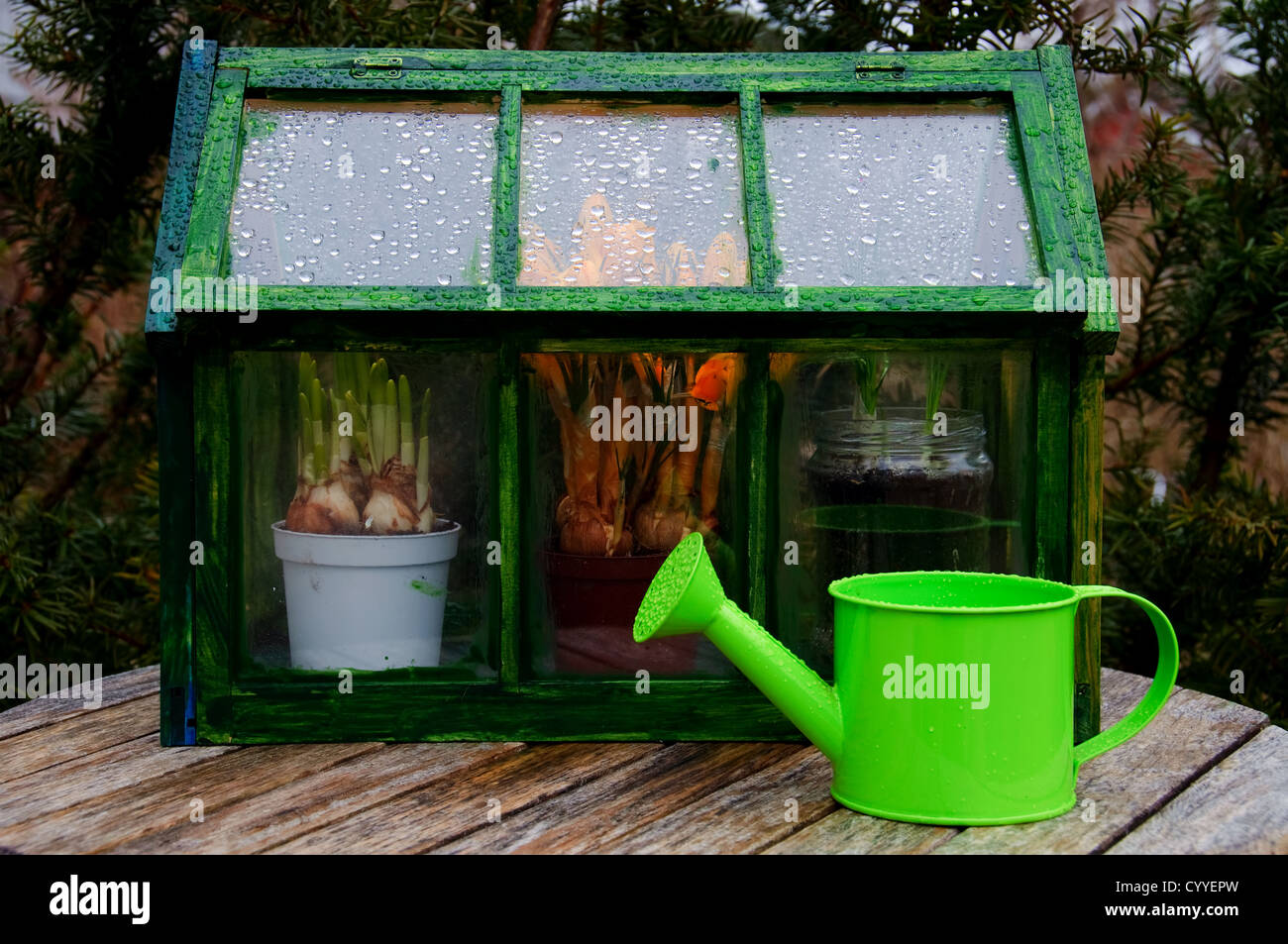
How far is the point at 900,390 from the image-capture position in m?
1.42

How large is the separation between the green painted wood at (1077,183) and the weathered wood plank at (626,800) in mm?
562

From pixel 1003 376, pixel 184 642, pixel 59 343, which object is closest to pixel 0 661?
pixel 59 343

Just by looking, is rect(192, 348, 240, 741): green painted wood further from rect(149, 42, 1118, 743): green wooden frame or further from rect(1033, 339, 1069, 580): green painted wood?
rect(1033, 339, 1069, 580): green painted wood

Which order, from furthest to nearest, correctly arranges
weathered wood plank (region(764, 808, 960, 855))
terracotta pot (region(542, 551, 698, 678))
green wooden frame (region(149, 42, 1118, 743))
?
terracotta pot (region(542, 551, 698, 678)), green wooden frame (region(149, 42, 1118, 743)), weathered wood plank (region(764, 808, 960, 855))

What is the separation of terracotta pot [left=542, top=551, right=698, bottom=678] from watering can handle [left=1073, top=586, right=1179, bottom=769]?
44 centimetres

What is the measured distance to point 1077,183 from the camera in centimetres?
143

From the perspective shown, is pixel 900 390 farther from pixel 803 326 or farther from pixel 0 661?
pixel 0 661

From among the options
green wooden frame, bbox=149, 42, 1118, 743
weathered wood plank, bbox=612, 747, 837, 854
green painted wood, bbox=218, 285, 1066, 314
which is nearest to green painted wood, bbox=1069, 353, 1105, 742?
green wooden frame, bbox=149, 42, 1118, 743

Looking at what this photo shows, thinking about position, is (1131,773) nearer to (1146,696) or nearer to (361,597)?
(1146,696)

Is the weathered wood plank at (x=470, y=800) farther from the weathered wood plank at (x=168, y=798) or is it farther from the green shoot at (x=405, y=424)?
the green shoot at (x=405, y=424)

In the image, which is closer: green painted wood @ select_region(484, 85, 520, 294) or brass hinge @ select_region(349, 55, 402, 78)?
green painted wood @ select_region(484, 85, 520, 294)

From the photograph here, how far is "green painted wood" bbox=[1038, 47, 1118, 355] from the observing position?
4.39 feet
